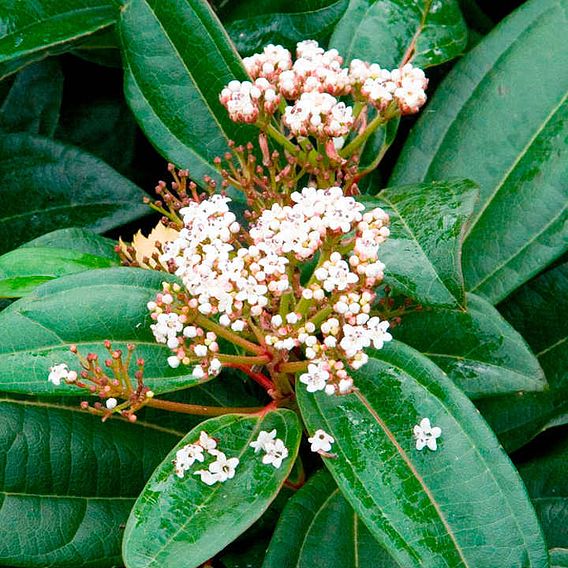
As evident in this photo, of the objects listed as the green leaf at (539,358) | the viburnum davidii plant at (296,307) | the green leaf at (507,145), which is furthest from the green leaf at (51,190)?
the green leaf at (539,358)

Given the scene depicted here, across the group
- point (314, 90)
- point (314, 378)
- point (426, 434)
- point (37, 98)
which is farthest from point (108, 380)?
point (37, 98)

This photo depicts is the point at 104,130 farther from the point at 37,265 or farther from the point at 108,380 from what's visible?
the point at 108,380

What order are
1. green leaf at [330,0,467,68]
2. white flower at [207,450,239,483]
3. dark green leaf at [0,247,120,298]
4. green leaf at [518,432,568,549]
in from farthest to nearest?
green leaf at [330,0,467,68]
green leaf at [518,432,568,549]
dark green leaf at [0,247,120,298]
white flower at [207,450,239,483]

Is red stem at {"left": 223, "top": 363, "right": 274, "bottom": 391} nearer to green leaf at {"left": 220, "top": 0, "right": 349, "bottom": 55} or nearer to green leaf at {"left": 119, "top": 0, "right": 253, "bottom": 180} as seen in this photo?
green leaf at {"left": 119, "top": 0, "right": 253, "bottom": 180}

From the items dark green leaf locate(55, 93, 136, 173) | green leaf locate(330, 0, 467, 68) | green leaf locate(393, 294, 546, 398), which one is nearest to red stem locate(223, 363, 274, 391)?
green leaf locate(393, 294, 546, 398)

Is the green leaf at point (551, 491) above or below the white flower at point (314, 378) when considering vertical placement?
below

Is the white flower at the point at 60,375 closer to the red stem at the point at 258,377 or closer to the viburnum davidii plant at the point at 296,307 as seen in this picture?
the viburnum davidii plant at the point at 296,307
